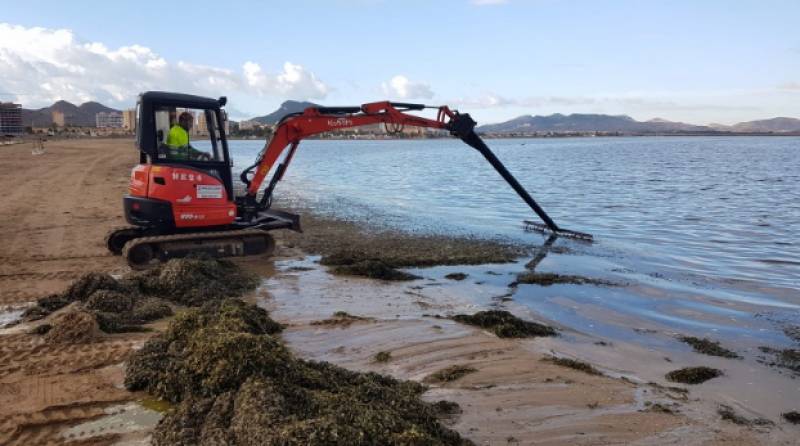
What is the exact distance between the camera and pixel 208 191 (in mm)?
10352

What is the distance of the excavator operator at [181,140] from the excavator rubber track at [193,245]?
1335mm

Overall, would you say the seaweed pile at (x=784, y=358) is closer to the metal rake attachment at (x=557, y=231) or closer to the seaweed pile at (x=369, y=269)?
the seaweed pile at (x=369, y=269)

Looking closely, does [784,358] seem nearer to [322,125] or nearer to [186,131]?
[322,125]

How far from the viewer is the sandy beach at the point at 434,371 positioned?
15.4 ft

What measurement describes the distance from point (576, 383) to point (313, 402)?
275 cm

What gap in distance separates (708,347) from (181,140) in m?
8.30

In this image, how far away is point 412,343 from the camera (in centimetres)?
675

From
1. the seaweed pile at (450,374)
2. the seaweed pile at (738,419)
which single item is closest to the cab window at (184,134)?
the seaweed pile at (450,374)

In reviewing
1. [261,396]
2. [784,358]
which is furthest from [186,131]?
[784,358]

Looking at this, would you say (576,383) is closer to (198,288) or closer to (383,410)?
(383,410)

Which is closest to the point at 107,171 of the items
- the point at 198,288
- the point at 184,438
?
the point at 198,288

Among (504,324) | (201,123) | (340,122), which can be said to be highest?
(340,122)

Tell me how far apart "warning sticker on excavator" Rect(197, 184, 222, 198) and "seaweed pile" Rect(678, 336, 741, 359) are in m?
7.47

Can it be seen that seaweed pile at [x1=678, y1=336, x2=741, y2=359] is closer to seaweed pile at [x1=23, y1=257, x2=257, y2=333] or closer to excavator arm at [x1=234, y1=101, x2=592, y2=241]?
seaweed pile at [x1=23, y1=257, x2=257, y2=333]
